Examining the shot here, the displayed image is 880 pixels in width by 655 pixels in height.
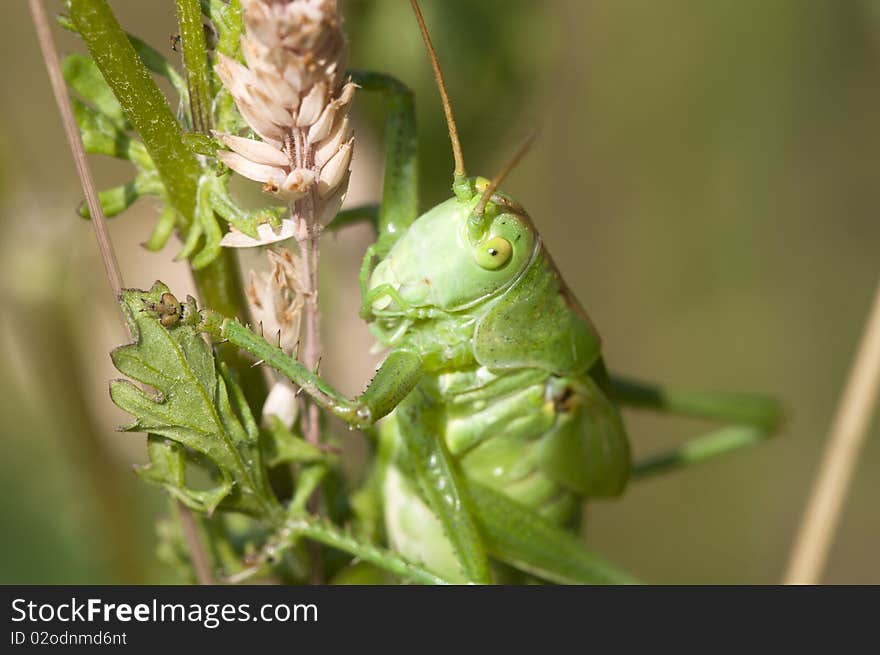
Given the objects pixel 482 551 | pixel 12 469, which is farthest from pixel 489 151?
pixel 12 469

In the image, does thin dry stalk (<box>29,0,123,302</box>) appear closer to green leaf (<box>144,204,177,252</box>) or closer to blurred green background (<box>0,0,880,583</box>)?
green leaf (<box>144,204,177,252</box>)

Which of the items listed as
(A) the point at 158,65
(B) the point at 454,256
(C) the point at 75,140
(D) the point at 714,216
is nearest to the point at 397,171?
(B) the point at 454,256

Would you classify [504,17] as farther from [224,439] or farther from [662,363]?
[662,363]

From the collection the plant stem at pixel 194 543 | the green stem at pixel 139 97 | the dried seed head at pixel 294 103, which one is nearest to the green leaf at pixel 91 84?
the green stem at pixel 139 97

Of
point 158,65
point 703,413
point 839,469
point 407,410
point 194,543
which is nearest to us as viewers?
point 158,65

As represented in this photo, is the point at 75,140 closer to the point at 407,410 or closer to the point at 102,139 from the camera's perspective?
the point at 102,139
